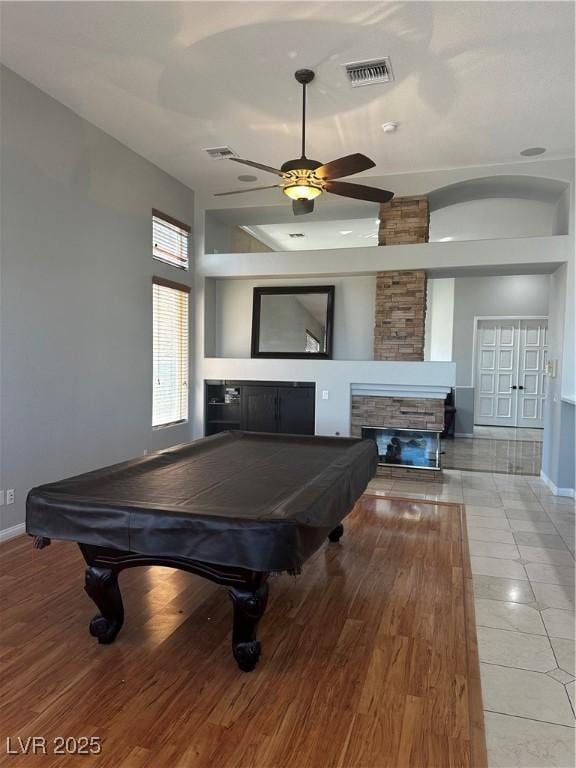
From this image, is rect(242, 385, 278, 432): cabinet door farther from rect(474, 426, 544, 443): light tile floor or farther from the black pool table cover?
rect(474, 426, 544, 443): light tile floor

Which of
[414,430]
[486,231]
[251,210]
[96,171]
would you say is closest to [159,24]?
[96,171]

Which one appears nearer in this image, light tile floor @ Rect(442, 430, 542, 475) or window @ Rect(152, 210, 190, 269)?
window @ Rect(152, 210, 190, 269)

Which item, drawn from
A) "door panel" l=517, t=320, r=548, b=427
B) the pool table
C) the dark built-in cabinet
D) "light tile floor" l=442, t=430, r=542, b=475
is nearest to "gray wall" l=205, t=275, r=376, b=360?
the dark built-in cabinet

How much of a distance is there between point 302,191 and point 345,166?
37 cm

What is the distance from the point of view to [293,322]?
6.70m

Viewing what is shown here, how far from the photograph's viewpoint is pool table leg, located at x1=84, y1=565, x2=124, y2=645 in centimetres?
229

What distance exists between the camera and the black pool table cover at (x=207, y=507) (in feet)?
6.07

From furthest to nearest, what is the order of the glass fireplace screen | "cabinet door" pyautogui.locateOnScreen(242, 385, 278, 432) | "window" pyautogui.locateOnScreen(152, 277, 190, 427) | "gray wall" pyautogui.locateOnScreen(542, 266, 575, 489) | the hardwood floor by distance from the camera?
"cabinet door" pyautogui.locateOnScreen(242, 385, 278, 432), the glass fireplace screen, "window" pyautogui.locateOnScreen(152, 277, 190, 427), "gray wall" pyautogui.locateOnScreen(542, 266, 575, 489), the hardwood floor

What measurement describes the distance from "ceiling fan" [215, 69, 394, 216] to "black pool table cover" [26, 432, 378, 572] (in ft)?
5.90

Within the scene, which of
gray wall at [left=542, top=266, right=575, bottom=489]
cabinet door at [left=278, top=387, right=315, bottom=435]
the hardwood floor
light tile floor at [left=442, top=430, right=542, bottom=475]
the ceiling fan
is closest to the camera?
the hardwood floor

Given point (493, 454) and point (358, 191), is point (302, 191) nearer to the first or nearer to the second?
point (358, 191)

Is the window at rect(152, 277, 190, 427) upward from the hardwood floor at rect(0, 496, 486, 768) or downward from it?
upward

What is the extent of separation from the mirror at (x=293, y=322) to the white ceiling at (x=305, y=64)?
200 cm

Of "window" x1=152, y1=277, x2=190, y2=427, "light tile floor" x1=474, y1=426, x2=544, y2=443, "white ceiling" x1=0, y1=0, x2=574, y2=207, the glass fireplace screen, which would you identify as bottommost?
"light tile floor" x1=474, y1=426, x2=544, y2=443
